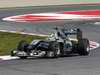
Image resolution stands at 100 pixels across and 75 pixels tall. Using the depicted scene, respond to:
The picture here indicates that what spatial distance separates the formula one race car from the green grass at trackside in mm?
1566

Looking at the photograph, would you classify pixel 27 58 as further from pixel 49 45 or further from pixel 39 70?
pixel 39 70

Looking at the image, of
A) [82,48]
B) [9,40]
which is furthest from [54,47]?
[9,40]

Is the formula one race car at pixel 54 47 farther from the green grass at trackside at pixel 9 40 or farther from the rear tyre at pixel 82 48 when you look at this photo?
the green grass at trackside at pixel 9 40

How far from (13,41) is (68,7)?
2012 cm

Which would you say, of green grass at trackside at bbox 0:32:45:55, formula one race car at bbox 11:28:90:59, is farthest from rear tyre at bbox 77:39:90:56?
green grass at trackside at bbox 0:32:45:55

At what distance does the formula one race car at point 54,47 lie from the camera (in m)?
17.5

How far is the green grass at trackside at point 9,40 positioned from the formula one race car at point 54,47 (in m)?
1.57

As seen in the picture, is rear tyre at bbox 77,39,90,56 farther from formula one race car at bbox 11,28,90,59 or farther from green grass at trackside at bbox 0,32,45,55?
green grass at trackside at bbox 0,32,45,55

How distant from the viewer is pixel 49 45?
695 inches

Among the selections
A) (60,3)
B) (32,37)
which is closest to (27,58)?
(32,37)

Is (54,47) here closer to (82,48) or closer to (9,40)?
(82,48)

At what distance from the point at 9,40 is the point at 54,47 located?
5.69m

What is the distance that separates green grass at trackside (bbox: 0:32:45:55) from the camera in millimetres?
20130

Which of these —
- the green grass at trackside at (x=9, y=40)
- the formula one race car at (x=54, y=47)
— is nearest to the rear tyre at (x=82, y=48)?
the formula one race car at (x=54, y=47)
